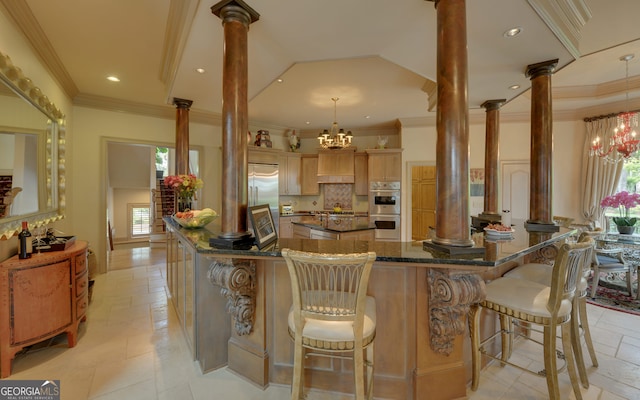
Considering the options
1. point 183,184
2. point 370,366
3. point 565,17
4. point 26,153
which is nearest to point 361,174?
point 183,184

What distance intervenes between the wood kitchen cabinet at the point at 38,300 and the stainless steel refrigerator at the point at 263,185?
3.25 meters

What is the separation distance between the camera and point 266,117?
19.3 feet

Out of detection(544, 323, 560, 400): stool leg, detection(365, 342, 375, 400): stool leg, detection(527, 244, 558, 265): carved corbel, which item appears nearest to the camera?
detection(365, 342, 375, 400): stool leg

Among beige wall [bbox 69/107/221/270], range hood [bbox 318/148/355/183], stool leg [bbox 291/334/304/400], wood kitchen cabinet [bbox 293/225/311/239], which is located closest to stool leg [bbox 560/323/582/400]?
stool leg [bbox 291/334/304/400]

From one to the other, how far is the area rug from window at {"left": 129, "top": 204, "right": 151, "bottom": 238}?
9799 mm

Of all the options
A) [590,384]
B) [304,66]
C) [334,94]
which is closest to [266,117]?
[334,94]

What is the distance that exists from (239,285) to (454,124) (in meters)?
1.71

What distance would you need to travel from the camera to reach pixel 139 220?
7969mm

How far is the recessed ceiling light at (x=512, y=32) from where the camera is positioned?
2.10 meters

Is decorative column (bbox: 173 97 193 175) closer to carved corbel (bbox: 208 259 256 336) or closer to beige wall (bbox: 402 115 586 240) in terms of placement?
carved corbel (bbox: 208 259 256 336)

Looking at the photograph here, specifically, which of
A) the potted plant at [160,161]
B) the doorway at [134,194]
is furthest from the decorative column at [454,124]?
the potted plant at [160,161]

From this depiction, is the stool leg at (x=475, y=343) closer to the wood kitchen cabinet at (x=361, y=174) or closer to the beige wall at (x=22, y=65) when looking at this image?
the beige wall at (x=22, y=65)

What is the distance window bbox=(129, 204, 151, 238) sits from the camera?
7816mm

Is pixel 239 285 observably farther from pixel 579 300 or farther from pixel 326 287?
pixel 579 300
